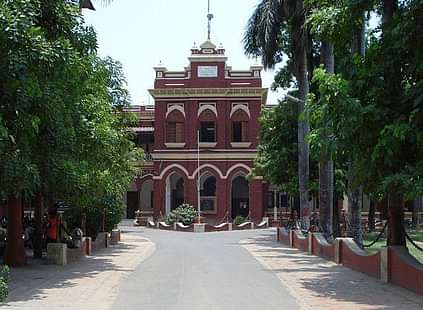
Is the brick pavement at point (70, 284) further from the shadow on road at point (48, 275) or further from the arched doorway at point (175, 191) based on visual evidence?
the arched doorway at point (175, 191)

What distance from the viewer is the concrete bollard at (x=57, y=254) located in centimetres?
2028

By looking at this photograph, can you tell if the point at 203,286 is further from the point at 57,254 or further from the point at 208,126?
the point at 208,126

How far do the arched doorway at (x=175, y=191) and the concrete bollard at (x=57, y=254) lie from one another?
35901mm

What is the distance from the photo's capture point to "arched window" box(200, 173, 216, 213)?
56.8 m

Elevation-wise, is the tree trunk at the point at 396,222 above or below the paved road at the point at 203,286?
above

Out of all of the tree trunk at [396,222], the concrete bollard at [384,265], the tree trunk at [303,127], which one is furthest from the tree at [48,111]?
the tree trunk at [303,127]

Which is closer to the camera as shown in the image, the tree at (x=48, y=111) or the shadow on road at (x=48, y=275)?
the tree at (x=48, y=111)

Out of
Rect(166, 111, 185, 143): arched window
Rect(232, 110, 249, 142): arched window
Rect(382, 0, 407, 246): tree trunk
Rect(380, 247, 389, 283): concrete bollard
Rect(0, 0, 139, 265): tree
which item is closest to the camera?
Rect(0, 0, 139, 265): tree

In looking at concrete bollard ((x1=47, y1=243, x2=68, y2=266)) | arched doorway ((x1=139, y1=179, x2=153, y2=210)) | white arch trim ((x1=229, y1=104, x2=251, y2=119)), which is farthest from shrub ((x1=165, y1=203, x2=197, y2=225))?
concrete bollard ((x1=47, y1=243, x2=68, y2=266))

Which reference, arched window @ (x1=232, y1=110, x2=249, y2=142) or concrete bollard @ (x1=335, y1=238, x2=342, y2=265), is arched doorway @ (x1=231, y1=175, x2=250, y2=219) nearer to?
arched window @ (x1=232, y1=110, x2=249, y2=142)

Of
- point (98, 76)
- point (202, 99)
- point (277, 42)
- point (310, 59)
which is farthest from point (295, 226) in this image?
point (202, 99)

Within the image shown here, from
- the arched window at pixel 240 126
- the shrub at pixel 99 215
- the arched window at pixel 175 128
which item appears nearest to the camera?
the shrub at pixel 99 215

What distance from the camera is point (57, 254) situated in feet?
66.6

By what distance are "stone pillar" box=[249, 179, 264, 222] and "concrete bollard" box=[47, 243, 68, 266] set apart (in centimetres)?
3490
